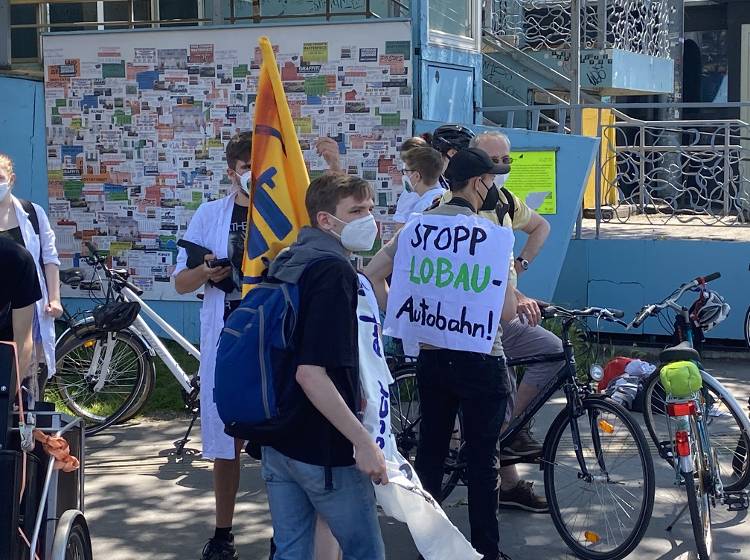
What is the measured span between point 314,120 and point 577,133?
8.51 ft

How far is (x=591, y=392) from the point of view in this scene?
547 cm

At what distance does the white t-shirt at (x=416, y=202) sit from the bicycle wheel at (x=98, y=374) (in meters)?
1.93

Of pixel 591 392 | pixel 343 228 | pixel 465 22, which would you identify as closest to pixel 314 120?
pixel 465 22

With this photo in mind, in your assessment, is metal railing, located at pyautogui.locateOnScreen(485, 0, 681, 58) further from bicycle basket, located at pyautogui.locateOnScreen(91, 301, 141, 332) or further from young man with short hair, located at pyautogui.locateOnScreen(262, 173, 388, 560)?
young man with short hair, located at pyautogui.locateOnScreen(262, 173, 388, 560)

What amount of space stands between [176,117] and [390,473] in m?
6.53

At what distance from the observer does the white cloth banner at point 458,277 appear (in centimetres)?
477

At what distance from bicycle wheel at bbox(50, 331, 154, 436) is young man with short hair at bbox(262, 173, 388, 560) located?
13.0 ft

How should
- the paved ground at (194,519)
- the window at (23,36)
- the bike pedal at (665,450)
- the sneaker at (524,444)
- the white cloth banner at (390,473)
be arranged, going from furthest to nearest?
the window at (23,36) → the sneaker at (524,444) → the bike pedal at (665,450) → the paved ground at (194,519) → the white cloth banner at (390,473)

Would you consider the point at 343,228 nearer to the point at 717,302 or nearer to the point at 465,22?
the point at 717,302

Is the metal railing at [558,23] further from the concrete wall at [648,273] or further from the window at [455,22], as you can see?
the concrete wall at [648,273]

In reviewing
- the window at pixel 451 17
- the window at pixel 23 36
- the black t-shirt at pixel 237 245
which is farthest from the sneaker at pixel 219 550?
the window at pixel 23 36

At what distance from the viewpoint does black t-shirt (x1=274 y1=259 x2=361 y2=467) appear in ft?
11.8

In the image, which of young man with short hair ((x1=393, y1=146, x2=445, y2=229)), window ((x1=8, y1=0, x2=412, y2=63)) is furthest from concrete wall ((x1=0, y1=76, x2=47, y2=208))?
young man with short hair ((x1=393, y1=146, x2=445, y2=229))

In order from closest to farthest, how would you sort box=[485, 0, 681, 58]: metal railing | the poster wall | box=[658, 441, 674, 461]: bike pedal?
box=[658, 441, 674, 461]: bike pedal, the poster wall, box=[485, 0, 681, 58]: metal railing
